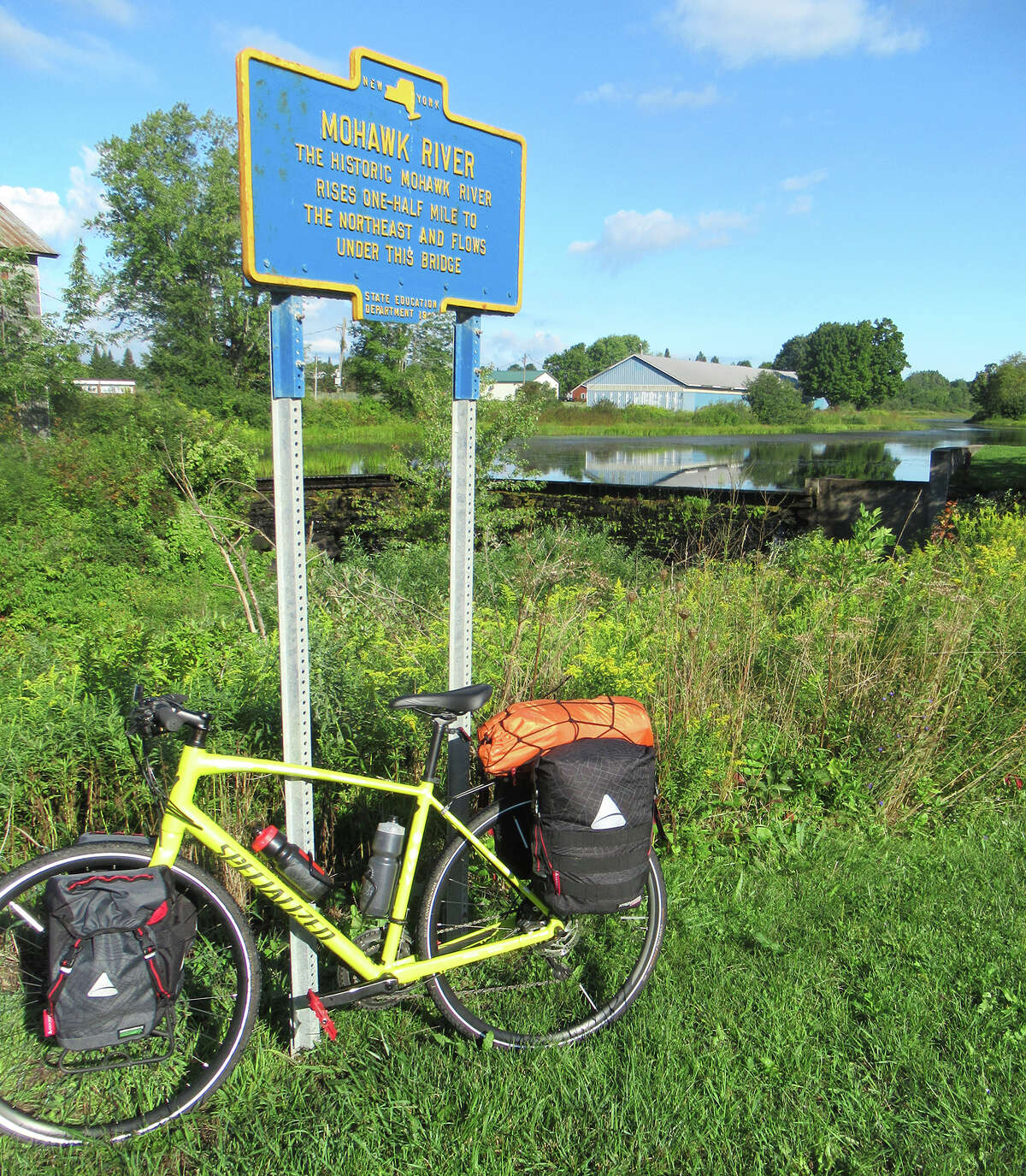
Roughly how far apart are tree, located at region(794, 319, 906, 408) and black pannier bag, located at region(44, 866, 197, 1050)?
108m

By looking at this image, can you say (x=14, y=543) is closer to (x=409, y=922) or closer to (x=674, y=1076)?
(x=409, y=922)

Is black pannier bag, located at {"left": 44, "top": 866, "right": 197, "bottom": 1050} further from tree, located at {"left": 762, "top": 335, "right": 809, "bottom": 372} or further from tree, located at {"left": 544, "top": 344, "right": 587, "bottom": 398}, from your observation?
tree, located at {"left": 762, "top": 335, "right": 809, "bottom": 372}

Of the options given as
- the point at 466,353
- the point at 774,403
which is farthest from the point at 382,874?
the point at 774,403

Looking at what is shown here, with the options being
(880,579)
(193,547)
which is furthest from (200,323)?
(880,579)

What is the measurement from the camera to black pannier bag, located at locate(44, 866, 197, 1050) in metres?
2.17

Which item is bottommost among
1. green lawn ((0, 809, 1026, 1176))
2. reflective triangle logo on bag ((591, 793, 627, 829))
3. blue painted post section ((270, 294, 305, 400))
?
green lawn ((0, 809, 1026, 1176))

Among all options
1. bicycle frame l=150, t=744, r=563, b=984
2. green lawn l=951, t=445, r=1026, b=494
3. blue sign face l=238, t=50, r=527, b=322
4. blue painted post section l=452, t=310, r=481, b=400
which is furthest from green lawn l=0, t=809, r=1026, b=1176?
green lawn l=951, t=445, r=1026, b=494

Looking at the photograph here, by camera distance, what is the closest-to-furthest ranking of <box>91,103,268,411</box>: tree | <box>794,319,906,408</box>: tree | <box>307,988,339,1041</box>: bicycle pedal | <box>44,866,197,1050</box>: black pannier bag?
1. <box>44,866,197,1050</box>: black pannier bag
2. <box>307,988,339,1041</box>: bicycle pedal
3. <box>91,103,268,411</box>: tree
4. <box>794,319,906,408</box>: tree

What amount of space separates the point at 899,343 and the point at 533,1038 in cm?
11450

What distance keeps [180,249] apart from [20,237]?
66.9ft

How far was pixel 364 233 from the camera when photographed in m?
2.49

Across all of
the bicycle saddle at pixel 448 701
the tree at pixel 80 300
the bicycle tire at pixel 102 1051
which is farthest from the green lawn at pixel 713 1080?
the tree at pixel 80 300

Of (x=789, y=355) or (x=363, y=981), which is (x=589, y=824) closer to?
(x=363, y=981)

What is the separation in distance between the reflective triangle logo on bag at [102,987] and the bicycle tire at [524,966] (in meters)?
0.87
